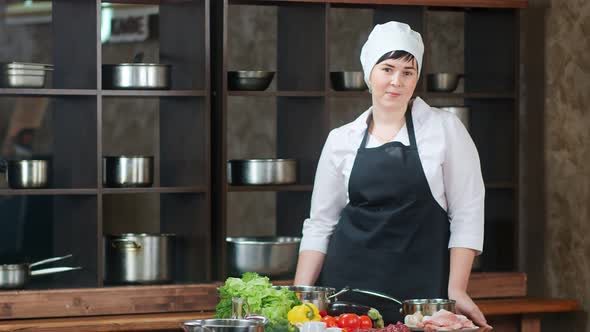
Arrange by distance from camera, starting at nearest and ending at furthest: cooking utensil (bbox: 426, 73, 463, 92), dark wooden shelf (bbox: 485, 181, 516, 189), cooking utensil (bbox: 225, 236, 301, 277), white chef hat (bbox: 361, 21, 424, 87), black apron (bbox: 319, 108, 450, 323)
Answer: white chef hat (bbox: 361, 21, 424, 87)
black apron (bbox: 319, 108, 450, 323)
cooking utensil (bbox: 225, 236, 301, 277)
cooking utensil (bbox: 426, 73, 463, 92)
dark wooden shelf (bbox: 485, 181, 516, 189)

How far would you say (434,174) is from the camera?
366 cm

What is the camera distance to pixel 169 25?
16.8 feet

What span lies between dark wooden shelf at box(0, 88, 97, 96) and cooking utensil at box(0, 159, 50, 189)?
0.30m

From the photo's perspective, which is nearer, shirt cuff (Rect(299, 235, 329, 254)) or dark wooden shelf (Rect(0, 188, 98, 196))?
shirt cuff (Rect(299, 235, 329, 254))

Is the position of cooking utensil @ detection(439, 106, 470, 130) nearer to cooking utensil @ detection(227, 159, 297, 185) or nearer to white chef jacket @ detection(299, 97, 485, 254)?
cooking utensil @ detection(227, 159, 297, 185)

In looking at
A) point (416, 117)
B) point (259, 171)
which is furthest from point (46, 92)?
point (416, 117)

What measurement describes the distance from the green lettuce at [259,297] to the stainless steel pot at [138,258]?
175 cm

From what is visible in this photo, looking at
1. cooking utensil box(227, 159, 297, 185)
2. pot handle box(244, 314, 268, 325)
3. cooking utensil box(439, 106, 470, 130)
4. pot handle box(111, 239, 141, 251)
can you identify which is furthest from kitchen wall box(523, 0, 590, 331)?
pot handle box(244, 314, 268, 325)

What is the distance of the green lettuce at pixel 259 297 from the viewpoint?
9.31 feet

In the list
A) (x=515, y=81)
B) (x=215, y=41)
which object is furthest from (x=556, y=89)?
(x=215, y=41)

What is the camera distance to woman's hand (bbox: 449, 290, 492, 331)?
10.7 feet

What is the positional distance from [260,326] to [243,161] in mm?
2299

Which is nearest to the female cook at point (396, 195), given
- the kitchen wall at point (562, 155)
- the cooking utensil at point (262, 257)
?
the cooking utensil at point (262, 257)

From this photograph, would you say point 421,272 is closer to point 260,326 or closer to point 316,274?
point 316,274
